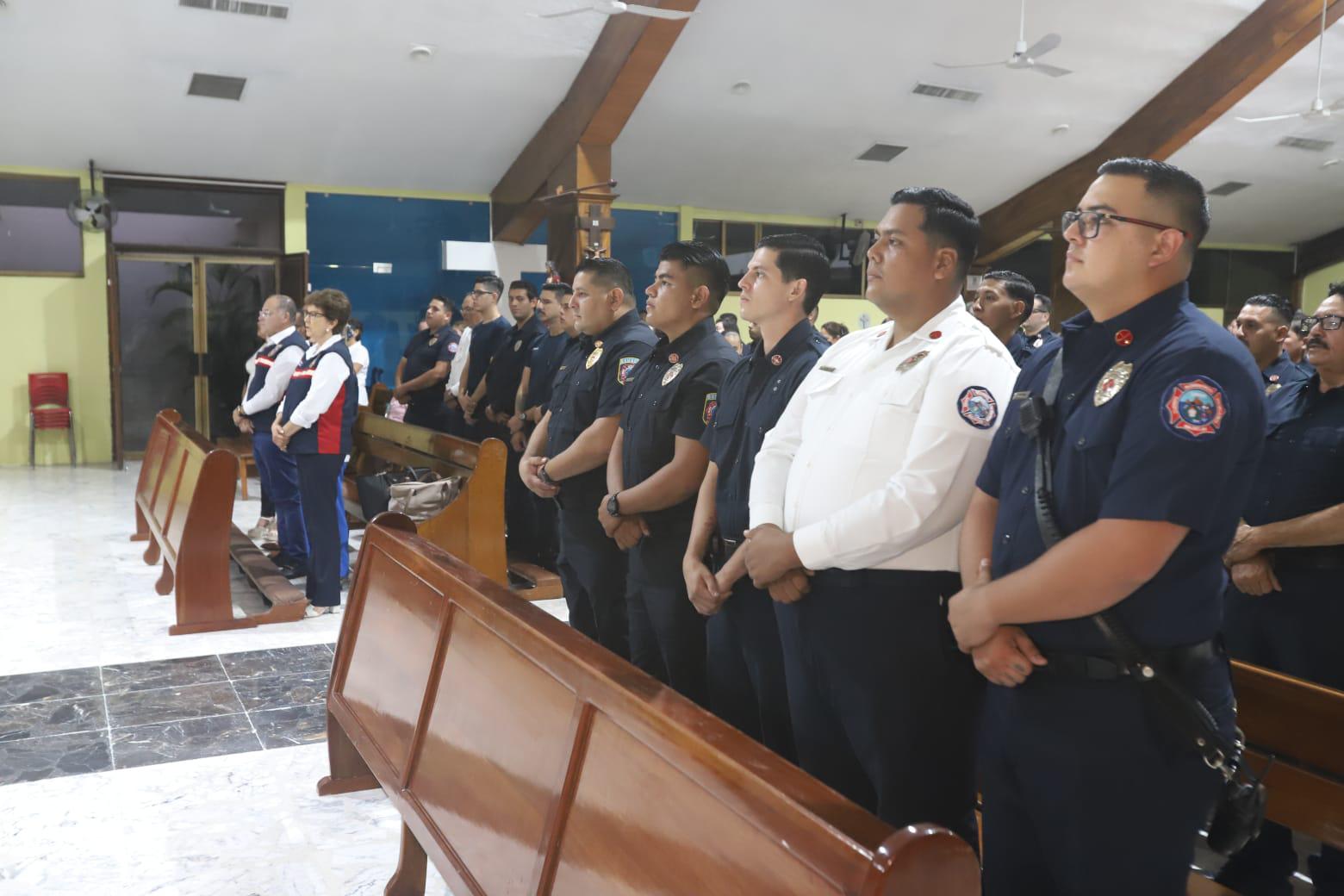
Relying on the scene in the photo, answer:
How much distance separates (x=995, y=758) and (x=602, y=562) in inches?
60.1

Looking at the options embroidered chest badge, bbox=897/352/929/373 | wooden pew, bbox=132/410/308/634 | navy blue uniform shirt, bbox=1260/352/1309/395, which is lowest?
wooden pew, bbox=132/410/308/634

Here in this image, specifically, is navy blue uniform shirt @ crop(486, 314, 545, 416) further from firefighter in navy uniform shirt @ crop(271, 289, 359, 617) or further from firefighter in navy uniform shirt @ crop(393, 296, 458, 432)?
firefighter in navy uniform shirt @ crop(271, 289, 359, 617)

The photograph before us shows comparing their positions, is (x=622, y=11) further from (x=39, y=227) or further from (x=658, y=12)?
(x=39, y=227)

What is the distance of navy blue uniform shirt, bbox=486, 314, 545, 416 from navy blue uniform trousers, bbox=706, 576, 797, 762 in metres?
3.47

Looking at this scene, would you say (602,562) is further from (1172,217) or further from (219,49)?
(219,49)

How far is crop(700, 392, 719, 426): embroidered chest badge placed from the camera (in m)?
2.39

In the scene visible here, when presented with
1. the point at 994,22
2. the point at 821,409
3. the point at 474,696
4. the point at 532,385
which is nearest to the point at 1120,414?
the point at 821,409

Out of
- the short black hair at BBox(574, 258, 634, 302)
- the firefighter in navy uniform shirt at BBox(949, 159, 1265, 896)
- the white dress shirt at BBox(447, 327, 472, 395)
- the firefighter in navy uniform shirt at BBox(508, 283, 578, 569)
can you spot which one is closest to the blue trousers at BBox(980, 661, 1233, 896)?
the firefighter in navy uniform shirt at BBox(949, 159, 1265, 896)

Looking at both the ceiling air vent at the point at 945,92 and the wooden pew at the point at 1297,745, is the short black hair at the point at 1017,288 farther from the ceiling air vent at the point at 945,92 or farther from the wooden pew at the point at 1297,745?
the ceiling air vent at the point at 945,92

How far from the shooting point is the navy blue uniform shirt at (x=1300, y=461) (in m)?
2.18

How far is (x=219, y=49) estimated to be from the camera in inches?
285

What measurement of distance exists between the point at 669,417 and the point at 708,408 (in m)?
0.14

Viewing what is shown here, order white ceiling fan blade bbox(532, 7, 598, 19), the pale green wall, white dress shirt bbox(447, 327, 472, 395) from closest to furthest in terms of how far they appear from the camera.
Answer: white ceiling fan blade bbox(532, 7, 598, 19), white dress shirt bbox(447, 327, 472, 395), the pale green wall

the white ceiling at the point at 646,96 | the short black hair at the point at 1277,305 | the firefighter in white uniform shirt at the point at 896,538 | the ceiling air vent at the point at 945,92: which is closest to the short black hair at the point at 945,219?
the firefighter in white uniform shirt at the point at 896,538
